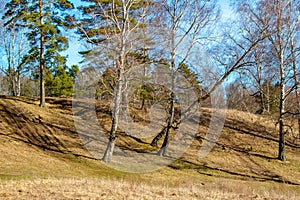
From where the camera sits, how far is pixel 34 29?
60.3 feet

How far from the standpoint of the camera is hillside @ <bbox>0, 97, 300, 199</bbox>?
23.0 ft

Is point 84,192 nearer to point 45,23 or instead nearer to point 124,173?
point 124,173

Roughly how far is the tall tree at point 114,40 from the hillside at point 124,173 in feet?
8.97

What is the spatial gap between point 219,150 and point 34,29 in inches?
528

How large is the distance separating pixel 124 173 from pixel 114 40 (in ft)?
19.5

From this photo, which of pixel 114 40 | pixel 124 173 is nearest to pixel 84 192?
pixel 124 173

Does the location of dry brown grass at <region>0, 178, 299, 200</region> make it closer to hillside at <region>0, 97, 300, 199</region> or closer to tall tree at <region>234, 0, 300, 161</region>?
hillside at <region>0, 97, 300, 199</region>

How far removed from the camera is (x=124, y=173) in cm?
1155

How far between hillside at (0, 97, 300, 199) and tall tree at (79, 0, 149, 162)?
274 cm

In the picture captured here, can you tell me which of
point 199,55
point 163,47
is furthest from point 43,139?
point 199,55

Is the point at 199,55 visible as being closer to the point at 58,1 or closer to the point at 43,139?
the point at 43,139

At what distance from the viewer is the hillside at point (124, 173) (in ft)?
23.0

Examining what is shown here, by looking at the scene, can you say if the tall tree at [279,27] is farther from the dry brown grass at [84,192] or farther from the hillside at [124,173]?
the dry brown grass at [84,192]

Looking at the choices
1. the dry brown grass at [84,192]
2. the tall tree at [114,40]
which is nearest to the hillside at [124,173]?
the dry brown grass at [84,192]
